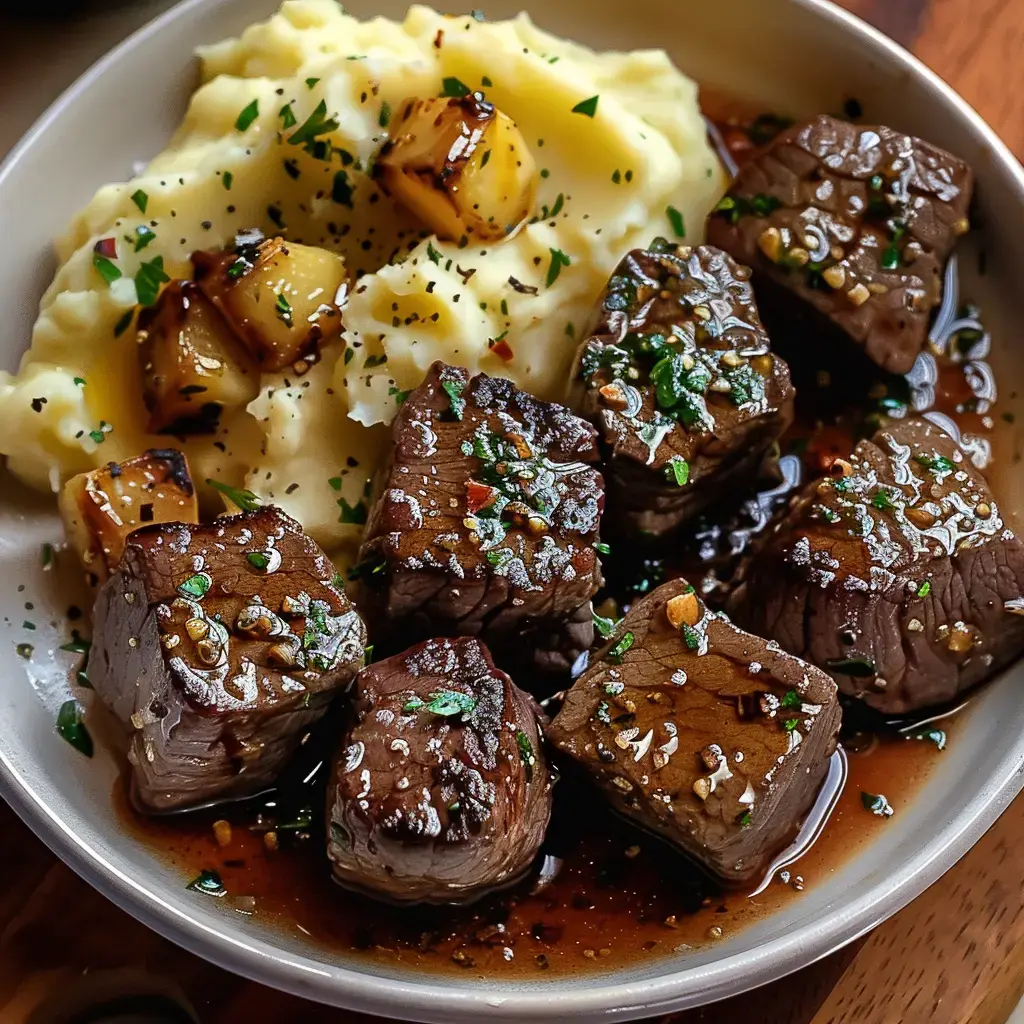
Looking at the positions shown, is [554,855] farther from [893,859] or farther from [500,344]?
[500,344]

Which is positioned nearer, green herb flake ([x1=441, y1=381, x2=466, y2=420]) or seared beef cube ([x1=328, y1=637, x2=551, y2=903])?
seared beef cube ([x1=328, y1=637, x2=551, y2=903])

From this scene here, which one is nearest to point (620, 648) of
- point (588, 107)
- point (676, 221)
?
point (676, 221)

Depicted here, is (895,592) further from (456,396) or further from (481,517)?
(456,396)

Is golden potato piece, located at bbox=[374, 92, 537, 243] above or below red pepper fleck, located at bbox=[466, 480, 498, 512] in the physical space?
above

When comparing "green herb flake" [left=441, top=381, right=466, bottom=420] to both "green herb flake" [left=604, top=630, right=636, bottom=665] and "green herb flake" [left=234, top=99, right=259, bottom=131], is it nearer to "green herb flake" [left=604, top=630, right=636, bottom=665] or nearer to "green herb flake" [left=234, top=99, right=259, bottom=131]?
"green herb flake" [left=604, top=630, right=636, bottom=665]

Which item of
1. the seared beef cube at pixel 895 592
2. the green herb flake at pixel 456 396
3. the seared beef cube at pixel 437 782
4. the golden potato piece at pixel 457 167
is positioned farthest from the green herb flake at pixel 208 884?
the golden potato piece at pixel 457 167

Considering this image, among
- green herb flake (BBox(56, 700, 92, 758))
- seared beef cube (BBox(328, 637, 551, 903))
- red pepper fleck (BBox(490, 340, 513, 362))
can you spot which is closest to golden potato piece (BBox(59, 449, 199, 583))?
green herb flake (BBox(56, 700, 92, 758))
